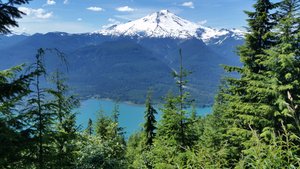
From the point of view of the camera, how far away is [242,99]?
1664cm

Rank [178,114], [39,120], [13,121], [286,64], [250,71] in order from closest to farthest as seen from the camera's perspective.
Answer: [13,121], [39,120], [286,64], [178,114], [250,71]

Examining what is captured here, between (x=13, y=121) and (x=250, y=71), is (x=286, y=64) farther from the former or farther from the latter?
(x=13, y=121)

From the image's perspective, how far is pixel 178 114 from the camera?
14492 mm

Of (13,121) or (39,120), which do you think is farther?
(39,120)

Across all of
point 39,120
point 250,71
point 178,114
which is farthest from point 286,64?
point 39,120

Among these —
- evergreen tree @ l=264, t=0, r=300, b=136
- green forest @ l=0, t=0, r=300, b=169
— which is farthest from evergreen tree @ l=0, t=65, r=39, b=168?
evergreen tree @ l=264, t=0, r=300, b=136

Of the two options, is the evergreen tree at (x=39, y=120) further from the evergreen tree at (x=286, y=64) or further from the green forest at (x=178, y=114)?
the evergreen tree at (x=286, y=64)

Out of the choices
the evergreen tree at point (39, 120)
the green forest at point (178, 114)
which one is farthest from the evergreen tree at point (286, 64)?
the evergreen tree at point (39, 120)

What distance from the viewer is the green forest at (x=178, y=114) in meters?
6.86

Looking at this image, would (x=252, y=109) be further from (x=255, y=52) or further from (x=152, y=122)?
(x=152, y=122)

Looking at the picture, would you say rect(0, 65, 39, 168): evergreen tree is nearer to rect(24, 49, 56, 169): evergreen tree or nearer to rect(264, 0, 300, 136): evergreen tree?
rect(24, 49, 56, 169): evergreen tree

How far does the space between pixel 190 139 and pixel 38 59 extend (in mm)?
10275

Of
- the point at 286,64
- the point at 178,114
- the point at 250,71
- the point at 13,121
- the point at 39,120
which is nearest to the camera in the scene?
the point at 13,121

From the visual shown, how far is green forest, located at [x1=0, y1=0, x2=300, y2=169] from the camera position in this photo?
6.86 meters
